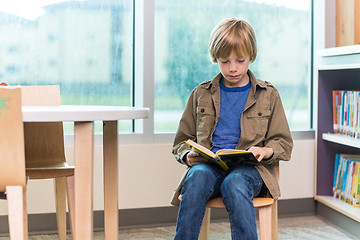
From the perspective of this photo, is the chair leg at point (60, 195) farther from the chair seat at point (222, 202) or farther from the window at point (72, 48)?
the chair seat at point (222, 202)

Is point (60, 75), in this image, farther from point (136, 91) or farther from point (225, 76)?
point (225, 76)

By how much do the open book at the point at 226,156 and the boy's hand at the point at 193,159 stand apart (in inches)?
2.4

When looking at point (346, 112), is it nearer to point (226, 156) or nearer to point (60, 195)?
point (226, 156)

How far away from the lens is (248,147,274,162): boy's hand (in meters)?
1.70

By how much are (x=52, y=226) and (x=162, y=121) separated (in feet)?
2.60

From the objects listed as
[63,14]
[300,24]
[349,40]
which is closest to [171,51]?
[63,14]

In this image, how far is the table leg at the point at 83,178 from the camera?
1487 millimetres

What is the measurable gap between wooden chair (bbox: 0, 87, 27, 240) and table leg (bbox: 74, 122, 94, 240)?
0.16m

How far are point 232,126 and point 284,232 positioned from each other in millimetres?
919

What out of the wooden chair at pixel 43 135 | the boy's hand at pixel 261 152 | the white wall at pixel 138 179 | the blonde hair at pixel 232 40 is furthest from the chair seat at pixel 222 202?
the white wall at pixel 138 179

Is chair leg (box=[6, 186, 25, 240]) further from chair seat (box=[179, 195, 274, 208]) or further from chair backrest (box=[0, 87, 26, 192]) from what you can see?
chair seat (box=[179, 195, 274, 208])

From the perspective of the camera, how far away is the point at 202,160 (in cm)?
179

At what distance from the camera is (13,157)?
1.40 meters

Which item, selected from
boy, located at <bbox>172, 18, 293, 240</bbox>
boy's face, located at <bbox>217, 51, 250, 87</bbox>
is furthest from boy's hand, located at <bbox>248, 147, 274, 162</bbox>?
boy's face, located at <bbox>217, 51, 250, 87</bbox>
